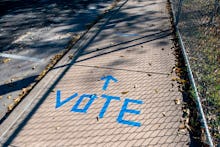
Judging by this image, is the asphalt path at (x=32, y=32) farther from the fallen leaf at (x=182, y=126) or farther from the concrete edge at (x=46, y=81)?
the fallen leaf at (x=182, y=126)

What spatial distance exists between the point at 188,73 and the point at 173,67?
1.66ft

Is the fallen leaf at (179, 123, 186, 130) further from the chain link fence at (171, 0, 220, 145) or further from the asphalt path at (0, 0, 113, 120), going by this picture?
the asphalt path at (0, 0, 113, 120)

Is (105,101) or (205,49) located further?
(205,49)

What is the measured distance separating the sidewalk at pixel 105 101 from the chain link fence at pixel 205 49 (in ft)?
1.56

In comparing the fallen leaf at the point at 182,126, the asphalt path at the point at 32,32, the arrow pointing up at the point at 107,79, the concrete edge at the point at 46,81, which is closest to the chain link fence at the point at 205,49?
the fallen leaf at the point at 182,126

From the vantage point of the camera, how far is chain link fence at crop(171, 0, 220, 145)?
4.37 m

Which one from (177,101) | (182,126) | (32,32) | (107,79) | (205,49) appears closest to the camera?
(182,126)

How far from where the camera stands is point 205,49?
620 centimetres

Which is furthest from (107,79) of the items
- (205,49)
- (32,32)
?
(32,32)

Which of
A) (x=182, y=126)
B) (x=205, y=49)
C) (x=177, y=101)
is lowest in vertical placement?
(x=182, y=126)

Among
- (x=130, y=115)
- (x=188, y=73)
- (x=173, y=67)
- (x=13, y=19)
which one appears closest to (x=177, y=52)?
(x=173, y=67)

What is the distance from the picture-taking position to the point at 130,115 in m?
4.35

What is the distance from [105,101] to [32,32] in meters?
5.21

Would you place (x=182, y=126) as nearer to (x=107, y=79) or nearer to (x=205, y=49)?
(x=107, y=79)
